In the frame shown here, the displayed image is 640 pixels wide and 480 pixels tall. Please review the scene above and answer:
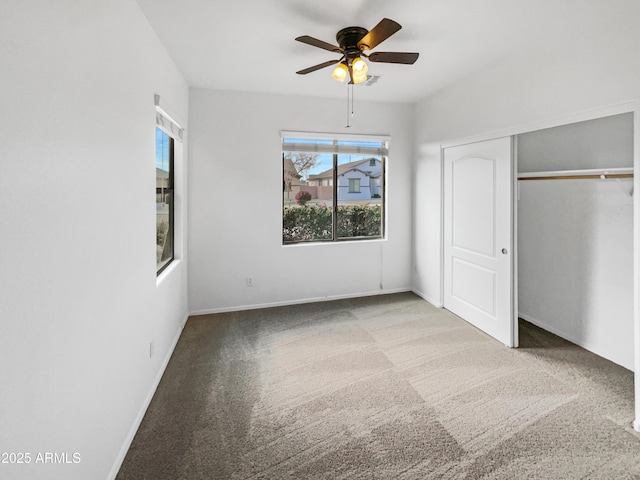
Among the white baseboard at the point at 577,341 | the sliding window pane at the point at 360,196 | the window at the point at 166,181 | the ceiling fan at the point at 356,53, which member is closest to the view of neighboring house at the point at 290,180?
the sliding window pane at the point at 360,196

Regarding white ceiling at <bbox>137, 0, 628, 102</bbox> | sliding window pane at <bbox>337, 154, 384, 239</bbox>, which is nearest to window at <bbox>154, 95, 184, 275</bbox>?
white ceiling at <bbox>137, 0, 628, 102</bbox>

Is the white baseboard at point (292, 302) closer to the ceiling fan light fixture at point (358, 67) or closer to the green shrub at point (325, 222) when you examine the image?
the green shrub at point (325, 222)

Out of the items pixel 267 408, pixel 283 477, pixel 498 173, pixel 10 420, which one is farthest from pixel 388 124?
pixel 10 420

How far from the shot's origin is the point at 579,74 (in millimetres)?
2514

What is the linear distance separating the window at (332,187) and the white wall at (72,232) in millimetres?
2380

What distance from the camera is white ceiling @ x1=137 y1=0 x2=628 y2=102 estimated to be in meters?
2.26

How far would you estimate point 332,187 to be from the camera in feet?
15.7

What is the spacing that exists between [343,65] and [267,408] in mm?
2518

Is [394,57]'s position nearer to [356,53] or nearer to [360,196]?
[356,53]

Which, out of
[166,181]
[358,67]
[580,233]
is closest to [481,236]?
[580,233]

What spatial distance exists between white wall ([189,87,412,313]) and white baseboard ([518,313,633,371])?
6.59 ft

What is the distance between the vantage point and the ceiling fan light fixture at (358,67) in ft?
8.24

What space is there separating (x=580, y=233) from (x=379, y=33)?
2.59 metres

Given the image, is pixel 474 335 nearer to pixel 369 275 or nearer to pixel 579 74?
pixel 369 275
